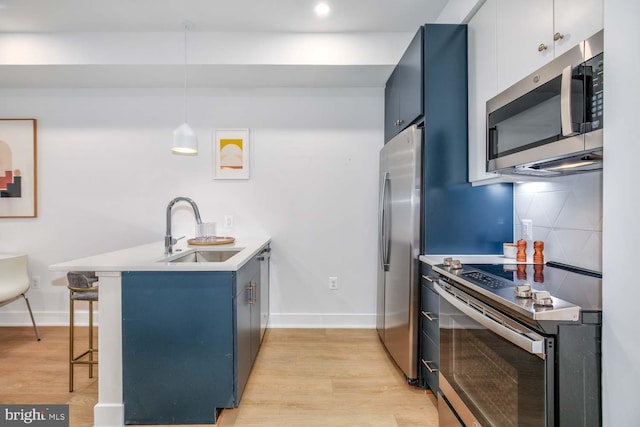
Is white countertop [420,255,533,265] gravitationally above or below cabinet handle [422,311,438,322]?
above

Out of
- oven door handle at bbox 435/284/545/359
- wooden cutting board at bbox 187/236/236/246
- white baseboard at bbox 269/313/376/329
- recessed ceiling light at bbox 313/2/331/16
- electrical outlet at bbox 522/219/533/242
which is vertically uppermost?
recessed ceiling light at bbox 313/2/331/16

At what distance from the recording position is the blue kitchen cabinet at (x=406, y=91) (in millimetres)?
2082

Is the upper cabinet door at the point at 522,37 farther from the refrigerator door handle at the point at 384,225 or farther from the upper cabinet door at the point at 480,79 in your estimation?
the refrigerator door handle at the point at 384,225

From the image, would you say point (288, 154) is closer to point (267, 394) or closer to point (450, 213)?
point (450, 213)

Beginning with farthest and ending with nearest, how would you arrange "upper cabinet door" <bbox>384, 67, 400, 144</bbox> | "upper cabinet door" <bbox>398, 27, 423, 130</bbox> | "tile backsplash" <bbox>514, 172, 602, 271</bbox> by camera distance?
"upper cabinet door" <bbox>384, 67, 400, 144</bbox>
"upper cabinet door" <bbox>398, 27, 423, 130</bbox>
"tile backsplash" <bbox>514, 172, 602, 271</bbox>

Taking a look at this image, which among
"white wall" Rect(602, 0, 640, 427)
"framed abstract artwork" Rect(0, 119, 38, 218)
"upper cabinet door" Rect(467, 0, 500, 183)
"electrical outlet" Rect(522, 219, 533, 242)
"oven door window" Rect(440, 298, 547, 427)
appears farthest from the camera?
"framed abstract artwork" Rect(0, 119, 38, 218)

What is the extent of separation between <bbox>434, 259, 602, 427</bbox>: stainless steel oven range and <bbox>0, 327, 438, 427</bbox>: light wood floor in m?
0.40

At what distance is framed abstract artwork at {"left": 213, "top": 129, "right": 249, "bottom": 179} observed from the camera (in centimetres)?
311

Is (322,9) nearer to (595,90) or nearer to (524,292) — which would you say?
(595,90)

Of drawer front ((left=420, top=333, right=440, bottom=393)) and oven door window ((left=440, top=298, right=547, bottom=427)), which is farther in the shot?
drawer front ((left=420, top=333, right=440, bottom=393))

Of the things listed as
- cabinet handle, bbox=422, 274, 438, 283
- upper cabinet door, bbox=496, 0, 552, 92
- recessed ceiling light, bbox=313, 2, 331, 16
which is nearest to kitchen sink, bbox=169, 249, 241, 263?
cabinet handle, bbox=422, 274, 438, 283

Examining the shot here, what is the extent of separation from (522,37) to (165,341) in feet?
7.57

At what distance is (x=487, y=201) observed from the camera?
6.76 ft

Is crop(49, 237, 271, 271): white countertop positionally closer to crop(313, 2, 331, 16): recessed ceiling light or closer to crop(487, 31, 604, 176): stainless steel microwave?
crop(487, 31, 604, 176): stainless steel microwave
